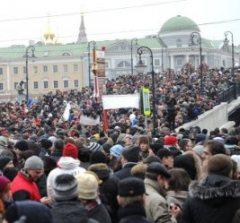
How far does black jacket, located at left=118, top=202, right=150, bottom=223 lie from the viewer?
19.1ft

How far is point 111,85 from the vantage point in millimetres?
47406

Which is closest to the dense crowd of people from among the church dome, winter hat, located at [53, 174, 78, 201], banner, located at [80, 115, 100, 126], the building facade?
winter hat, located at [53, 174, 78, 201]

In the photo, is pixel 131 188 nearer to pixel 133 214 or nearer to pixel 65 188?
pixel 133 214

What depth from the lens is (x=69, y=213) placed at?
5.63 metres

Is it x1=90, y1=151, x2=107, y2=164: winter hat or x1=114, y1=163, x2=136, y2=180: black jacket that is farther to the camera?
x1=90, y1=151, x2=107, y2=164: winter hat

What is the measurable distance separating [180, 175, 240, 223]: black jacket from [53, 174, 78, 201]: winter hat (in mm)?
1024

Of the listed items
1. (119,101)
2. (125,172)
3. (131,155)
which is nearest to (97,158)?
(131,155)

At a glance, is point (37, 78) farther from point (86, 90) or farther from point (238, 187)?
point (238, 187)

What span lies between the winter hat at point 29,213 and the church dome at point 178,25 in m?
139

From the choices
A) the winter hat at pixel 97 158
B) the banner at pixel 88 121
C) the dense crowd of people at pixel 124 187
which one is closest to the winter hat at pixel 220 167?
the dense crowd of people at pixel 124 187

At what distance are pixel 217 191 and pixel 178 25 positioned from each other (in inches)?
5470

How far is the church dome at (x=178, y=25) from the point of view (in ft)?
469

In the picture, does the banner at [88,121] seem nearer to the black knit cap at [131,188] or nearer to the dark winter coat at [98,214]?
the dark winter coat at [98,214]

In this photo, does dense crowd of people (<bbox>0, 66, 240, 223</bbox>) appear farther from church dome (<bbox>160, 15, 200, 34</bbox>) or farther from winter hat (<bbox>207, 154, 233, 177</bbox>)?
church dome (<bbox>160, 15, 200, 34</bbox>)
